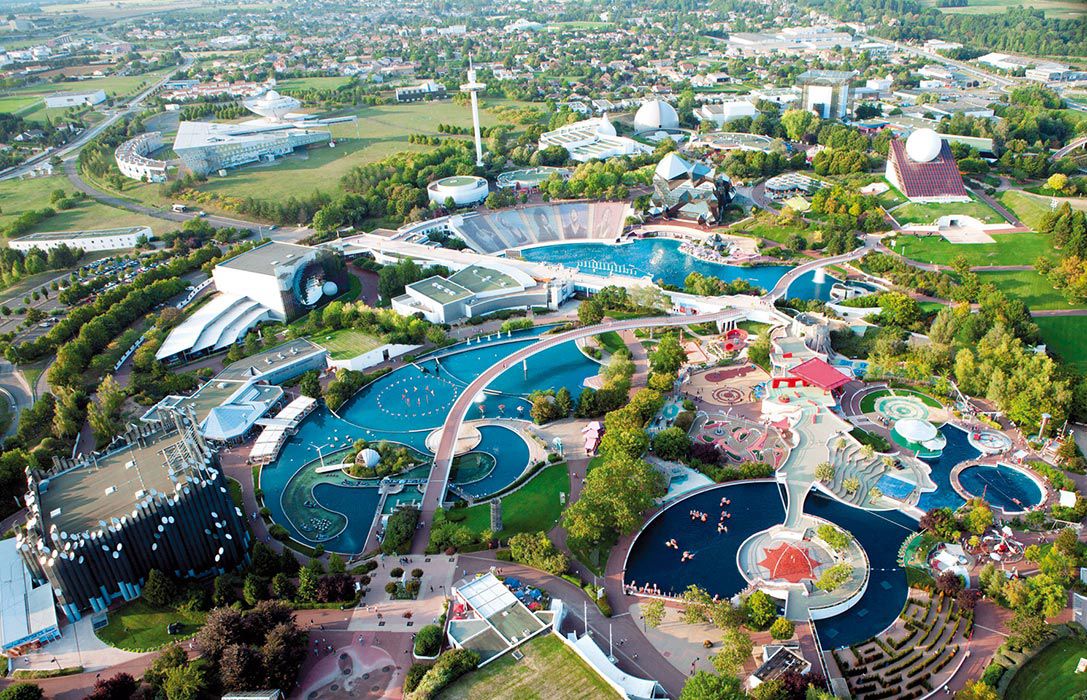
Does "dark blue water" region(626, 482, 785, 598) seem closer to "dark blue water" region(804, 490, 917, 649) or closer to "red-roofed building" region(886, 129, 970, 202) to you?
"dark blue water" region(804, 490, 917, 649)

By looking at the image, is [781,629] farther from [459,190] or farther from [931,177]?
[931,177]

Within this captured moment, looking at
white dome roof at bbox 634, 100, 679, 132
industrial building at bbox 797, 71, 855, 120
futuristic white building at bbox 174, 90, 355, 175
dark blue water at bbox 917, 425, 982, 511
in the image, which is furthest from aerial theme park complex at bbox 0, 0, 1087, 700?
white dome roof at bbox 634, 100, 679, 132

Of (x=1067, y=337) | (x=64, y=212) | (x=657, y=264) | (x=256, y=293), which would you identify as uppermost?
(x=64, y=212)

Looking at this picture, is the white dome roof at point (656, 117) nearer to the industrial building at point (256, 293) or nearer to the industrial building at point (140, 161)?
the industrial building at point (256, 293)

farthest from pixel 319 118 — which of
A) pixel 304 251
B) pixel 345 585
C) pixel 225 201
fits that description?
pixel 345 585

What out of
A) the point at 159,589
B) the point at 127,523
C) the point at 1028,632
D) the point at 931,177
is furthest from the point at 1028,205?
the point at 127,523
